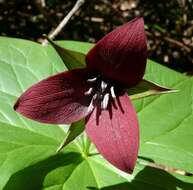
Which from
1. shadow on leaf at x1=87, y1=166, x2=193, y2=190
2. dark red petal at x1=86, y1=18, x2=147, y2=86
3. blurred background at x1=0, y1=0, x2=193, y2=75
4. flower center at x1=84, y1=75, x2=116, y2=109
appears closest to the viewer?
dark red petal at x1=86, y1=18, x2=147, y2=86

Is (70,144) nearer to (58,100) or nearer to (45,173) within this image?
(45,173)

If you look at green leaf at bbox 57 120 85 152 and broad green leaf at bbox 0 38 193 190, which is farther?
broad green leaf at bbox 0 38 193 190

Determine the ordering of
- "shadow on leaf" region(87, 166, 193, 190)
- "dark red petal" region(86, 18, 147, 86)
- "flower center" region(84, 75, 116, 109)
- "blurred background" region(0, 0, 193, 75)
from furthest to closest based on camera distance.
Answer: "blurred background" region(0, 0, 193, 75) → "shadow on leaf" region(87, 166, 193, 190) → "flower center" region(84, 75, 116, 109) → "dark red petal" region(86, 18, 147, 86)

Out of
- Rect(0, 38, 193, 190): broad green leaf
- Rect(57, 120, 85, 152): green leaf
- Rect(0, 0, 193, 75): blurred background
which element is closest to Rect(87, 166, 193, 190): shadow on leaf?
Rect(0, 38, 193, 190): broad green leaf

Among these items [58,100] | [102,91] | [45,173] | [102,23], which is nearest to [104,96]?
[102,91]

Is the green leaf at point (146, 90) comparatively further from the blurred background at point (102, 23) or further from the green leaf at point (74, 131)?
Answer: the blurred background at point (102, 23)

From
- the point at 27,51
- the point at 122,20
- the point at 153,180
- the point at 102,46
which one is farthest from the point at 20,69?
the point at 122,20

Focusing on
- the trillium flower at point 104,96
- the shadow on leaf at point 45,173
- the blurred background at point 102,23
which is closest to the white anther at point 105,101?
the trillium flower at point 104,96

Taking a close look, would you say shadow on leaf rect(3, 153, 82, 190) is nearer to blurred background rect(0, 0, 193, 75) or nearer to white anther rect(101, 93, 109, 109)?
white anther rect(101, 93, 109, 109)

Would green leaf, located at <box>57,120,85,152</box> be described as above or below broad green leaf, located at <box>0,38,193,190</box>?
above
